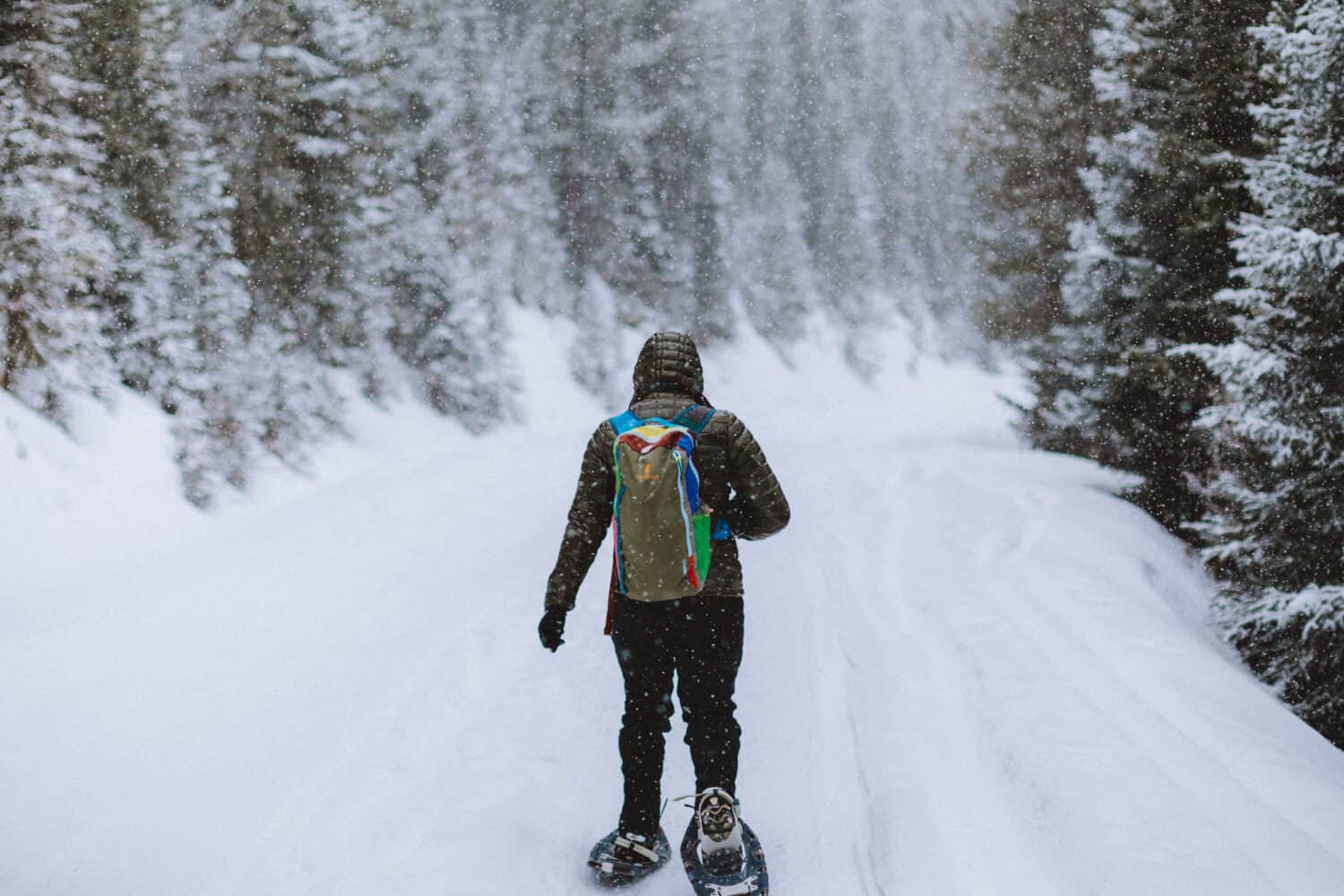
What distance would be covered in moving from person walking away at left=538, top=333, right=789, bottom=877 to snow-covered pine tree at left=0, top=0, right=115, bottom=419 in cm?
1095

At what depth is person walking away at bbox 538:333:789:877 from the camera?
382 centimetres

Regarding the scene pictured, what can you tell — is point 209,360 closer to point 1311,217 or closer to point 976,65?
point 1311,217

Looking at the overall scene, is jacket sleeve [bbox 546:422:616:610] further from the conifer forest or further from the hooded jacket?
the conifer forest

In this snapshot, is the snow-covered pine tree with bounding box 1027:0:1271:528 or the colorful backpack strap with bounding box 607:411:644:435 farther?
the snow-covered pine tree with bounding box 1027:0:1271:528

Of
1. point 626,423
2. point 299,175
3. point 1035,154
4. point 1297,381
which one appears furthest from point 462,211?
point 626,423

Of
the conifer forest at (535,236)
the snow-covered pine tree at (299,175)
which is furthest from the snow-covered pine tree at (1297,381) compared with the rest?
the snow-covered pine tree at (299,175)

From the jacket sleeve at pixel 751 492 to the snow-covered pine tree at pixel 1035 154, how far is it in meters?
14.3

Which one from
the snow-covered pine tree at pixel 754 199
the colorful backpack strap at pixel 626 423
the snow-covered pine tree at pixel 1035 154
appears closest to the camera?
the colorful backpack strap at pixel 626 423

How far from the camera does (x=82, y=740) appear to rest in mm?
5629

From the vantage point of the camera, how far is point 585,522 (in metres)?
4.00

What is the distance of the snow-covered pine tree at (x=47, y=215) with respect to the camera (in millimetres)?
12000

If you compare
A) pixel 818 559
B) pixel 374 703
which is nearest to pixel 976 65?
pixel 818 559

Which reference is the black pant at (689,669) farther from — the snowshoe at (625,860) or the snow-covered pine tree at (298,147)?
the snow-covered pine tree at (298,147)

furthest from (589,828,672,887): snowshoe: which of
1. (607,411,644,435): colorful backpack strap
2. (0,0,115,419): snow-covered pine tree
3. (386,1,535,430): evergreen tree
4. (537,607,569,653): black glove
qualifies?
(386,1,535,430): evergreen tree
